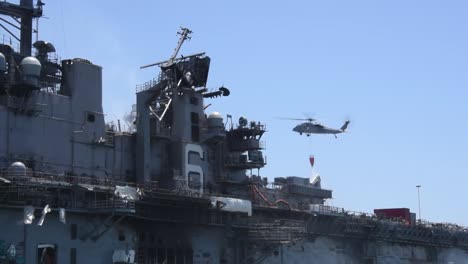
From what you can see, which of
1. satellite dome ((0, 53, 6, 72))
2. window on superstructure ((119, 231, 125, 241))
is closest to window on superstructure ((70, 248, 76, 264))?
window on superstructure ((119, 231, 125, 241))

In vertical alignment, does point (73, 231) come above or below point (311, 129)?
below

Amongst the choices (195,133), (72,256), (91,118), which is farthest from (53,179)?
(195,133)

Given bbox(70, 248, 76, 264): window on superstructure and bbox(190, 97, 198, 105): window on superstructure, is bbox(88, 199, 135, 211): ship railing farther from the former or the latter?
bbox(190, 97, 198, 105): window on superstructure

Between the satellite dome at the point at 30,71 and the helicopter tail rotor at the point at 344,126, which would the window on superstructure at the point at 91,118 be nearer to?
the satellite dome at the point at 30,71

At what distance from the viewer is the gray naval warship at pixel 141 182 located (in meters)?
44.8

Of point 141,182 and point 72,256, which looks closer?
point 72,256

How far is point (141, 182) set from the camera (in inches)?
2061

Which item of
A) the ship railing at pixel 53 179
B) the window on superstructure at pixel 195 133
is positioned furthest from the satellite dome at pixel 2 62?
the window on superstructure at pixel 195 133

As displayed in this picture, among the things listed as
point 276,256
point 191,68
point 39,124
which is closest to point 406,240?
point 276,256

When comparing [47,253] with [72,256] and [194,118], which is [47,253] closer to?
[72,256]

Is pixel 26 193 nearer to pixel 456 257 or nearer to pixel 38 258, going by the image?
pixel 38 258

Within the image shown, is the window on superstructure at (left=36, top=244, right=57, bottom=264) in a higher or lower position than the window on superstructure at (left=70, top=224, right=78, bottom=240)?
lower

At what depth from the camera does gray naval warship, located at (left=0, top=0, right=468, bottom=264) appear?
44750 millimetres

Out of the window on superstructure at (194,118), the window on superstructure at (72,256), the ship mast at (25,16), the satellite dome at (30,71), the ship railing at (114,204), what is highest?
the ship mast at (25,16)
